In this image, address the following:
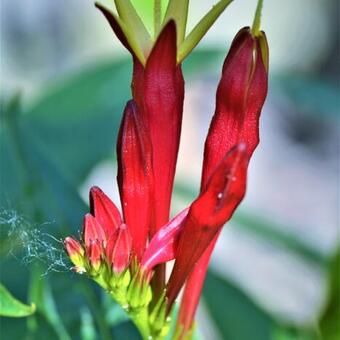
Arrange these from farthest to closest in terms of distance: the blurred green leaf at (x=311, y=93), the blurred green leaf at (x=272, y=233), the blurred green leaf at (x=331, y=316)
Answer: the blurred green leaf at (x=311, y=93) → the blurred green leaf at (x=272, y=233) → the blurred green leaf at (x=331, y=316)

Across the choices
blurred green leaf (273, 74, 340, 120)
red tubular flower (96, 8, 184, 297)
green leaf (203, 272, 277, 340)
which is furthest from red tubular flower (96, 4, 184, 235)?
blurred green leaf (273, 74, 340, 120)

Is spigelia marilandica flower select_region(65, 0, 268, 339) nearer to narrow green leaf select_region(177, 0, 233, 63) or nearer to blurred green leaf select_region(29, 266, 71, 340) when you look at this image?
narrow green leaf select_region(177, 0, 233, 63)

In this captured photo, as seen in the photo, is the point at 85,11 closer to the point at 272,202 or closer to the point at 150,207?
the point at 272,202

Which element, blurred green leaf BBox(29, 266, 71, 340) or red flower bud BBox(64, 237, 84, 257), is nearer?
red flower bud BBox(64, 237, 84, 257)

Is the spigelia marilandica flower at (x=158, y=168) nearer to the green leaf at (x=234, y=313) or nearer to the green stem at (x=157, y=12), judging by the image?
the green stem at (x=157, y=12)

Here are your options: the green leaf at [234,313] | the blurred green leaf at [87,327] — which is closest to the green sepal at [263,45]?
the blurred green leaf at [87,327]

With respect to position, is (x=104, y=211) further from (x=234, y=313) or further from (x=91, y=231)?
(x=234, y=313)

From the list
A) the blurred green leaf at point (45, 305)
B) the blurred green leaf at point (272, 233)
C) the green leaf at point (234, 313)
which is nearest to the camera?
the blurred green leaf at point (45, 305)
